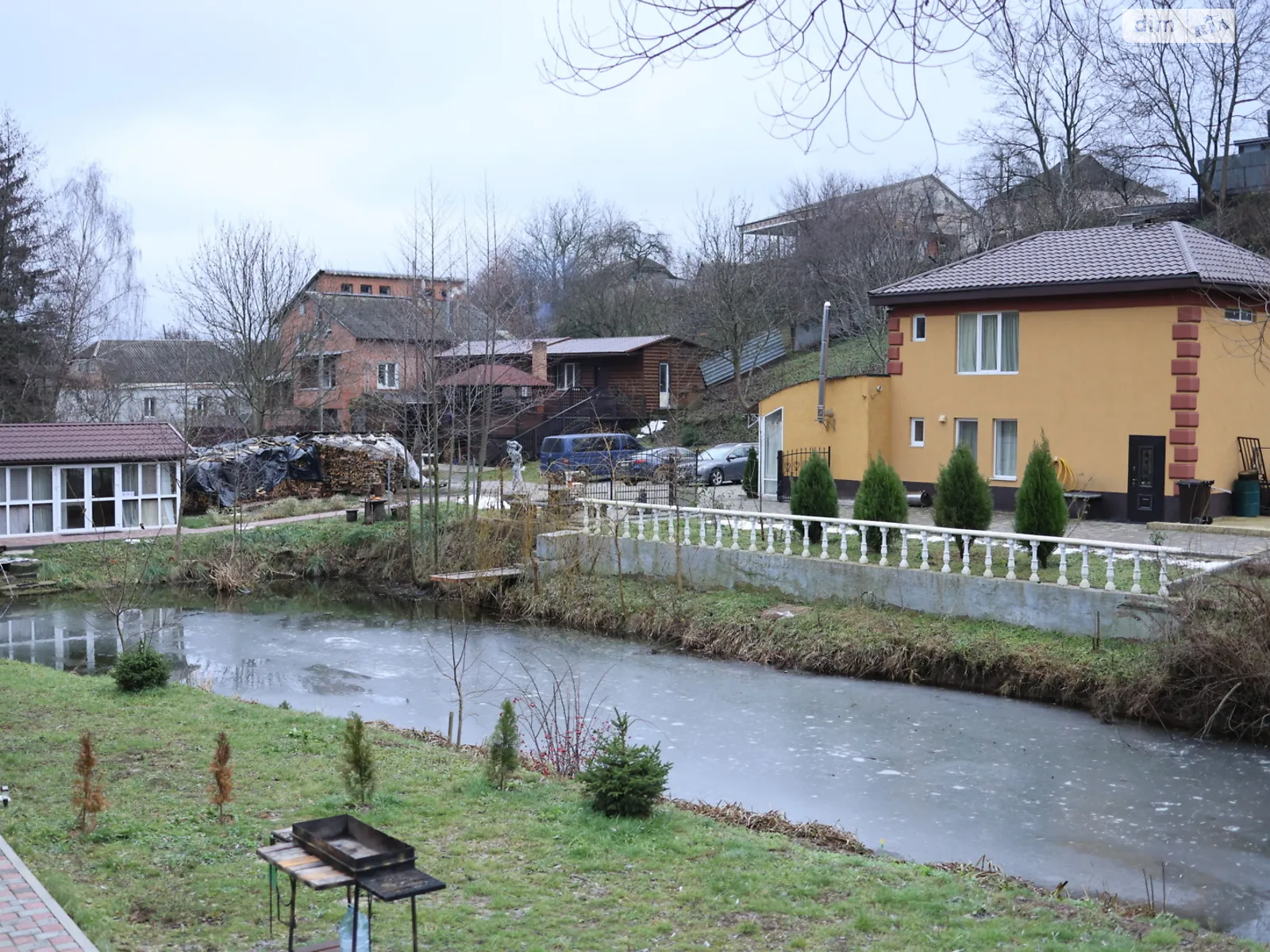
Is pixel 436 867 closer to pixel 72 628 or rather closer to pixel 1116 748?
pixel 1116 748

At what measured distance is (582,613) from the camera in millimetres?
21344

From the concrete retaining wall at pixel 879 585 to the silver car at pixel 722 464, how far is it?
27.7ft

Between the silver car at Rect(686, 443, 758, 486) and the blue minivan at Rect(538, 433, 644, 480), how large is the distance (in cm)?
227

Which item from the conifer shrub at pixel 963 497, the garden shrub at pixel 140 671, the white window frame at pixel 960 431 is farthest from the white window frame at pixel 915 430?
the garden shrub at pixel 140 671

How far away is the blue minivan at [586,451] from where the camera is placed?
3250 cm

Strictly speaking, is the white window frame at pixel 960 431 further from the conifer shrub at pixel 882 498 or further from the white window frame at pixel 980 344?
the conifer shrub at pixel 882 498

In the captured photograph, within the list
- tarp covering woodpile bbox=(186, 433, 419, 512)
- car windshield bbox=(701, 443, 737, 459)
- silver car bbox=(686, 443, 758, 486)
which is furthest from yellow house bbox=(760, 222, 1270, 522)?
tarp covering woodpile bbox=(186, 433, 419, 512)

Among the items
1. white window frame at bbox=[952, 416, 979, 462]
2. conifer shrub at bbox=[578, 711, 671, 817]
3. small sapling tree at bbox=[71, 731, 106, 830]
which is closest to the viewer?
small sapling tree at bbox=[71, 731, 106, 830]

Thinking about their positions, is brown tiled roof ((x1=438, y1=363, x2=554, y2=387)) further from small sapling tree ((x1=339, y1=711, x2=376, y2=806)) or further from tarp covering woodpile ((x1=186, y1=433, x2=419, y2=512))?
small sapling tree ((x1=339, y1=711, x2=376, y2=806))

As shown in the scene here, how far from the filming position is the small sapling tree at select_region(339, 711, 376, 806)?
8859 millimetres

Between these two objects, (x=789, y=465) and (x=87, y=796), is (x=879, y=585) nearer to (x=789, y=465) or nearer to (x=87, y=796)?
(x=789, y=465)

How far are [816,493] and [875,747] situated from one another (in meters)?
7.76

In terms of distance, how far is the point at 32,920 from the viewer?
6133 millimetres

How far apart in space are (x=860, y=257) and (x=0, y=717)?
35453 millimetres
